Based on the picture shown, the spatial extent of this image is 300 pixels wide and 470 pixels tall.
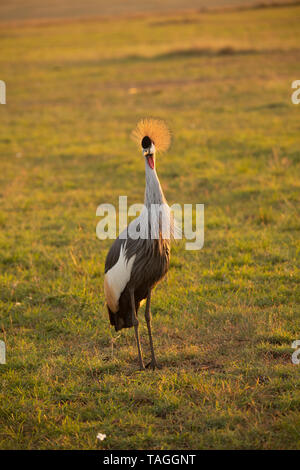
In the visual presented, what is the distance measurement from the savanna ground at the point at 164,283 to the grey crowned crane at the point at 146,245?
1.97ft

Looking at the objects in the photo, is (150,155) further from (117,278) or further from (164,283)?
(164,283)

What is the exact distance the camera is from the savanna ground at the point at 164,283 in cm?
387

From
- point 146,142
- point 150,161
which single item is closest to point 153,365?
point 150,161

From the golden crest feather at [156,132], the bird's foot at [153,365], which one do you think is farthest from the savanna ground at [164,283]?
the golden crest feather at [156,132]

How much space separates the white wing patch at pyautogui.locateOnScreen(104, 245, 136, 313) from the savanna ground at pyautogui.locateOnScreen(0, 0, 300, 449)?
59cm

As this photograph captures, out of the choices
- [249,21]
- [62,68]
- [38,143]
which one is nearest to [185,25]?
[249,21]

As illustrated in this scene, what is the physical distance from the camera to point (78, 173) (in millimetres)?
10492

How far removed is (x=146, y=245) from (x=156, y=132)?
Answer: 987 mm

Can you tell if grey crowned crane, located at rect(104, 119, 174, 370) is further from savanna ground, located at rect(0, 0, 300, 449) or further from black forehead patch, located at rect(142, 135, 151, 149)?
savanna ground, located at rect(0, 0, 300, 449)

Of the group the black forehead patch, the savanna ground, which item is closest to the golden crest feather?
the black forehead patch

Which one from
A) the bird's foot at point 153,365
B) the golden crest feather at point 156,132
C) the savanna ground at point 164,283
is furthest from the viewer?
the bird's foot at point 153,365

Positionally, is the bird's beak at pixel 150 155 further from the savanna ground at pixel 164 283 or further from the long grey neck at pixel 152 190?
the savanna ground at pixel 164 283

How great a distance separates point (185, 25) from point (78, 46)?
10337 millimetres

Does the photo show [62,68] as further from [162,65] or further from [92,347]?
[92,347]
